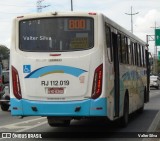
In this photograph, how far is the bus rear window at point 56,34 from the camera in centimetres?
1172

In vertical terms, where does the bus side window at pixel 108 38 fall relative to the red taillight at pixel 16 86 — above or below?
above

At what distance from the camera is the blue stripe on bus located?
11516 millimetres

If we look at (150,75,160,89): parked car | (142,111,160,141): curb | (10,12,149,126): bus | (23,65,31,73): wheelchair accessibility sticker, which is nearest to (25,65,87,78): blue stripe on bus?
(10,12,149,126): bus

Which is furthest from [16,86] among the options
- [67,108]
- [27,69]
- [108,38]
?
[108,38]

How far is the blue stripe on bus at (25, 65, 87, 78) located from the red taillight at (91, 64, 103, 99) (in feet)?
1.09

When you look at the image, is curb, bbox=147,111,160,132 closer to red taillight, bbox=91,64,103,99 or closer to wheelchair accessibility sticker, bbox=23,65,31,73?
red taillight, bbox=91,64,103,99

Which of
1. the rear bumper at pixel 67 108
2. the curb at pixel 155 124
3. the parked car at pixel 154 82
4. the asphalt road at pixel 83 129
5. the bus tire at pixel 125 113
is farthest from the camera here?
the parked car at pixel 154 82

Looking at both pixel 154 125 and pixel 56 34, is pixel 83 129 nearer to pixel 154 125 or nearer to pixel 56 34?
pixel 154 125

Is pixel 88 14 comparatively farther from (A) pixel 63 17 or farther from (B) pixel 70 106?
(B) pixel 70 106

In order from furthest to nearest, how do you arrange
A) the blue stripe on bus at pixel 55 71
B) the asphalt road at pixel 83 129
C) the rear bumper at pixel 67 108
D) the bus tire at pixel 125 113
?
the bus tire at pixel 125 113, the asphalt road at pixel 83 129, the blue stripe on bus at pixel 55 71, the rear bumper at pixel 67 108

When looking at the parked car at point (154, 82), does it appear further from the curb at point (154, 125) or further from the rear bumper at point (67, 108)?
the rear bumper at point (67, 108)

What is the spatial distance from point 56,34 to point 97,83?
156cm

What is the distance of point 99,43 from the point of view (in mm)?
11586

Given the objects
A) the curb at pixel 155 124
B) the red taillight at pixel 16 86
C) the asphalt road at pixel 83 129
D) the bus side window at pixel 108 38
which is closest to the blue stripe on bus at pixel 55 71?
the red taillight at pixel 16 86
